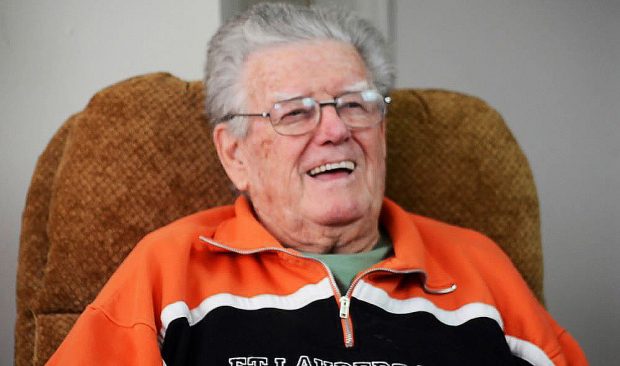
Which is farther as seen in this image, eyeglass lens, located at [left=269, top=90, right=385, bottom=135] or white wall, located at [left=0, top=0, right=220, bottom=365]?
white wall, located at [left=0, top=0, right=220, bottom=365]

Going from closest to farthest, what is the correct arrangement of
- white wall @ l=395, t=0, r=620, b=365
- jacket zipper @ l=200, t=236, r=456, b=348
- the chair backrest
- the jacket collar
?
jacket zipper @ l=200, t=236, r=456, b=348, the jacket collar, the chair backrest, white wall @ l=395, t=0, r=620, b=365

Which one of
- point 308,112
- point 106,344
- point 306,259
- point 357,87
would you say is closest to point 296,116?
point 308,112

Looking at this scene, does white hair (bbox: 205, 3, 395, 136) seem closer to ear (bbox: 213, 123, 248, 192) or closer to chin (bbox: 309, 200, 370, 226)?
ear (bbox: 213, 123, 248, 192)

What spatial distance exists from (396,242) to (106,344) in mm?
589

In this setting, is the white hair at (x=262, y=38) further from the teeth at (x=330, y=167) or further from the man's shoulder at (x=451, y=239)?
the man's shoulder at (x=451, y=239)

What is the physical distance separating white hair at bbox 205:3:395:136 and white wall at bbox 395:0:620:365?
853 mm

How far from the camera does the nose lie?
4.40ft

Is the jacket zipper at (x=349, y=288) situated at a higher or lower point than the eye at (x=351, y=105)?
lower

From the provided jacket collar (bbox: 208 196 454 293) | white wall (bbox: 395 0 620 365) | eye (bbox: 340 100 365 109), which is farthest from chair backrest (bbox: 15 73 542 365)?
white wall (bbox: 395 0 620 365)

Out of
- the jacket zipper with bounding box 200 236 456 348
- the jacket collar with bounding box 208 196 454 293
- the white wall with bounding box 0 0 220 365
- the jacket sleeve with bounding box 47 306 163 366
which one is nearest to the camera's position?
the jacket sleeve with bounding box 47 306 163 366

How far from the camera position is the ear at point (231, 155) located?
147 cm

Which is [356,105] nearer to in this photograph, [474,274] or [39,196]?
[474,274]

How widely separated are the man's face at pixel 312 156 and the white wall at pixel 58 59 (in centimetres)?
54

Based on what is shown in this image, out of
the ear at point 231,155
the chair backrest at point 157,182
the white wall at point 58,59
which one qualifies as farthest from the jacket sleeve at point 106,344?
the white wall at point 58,59
